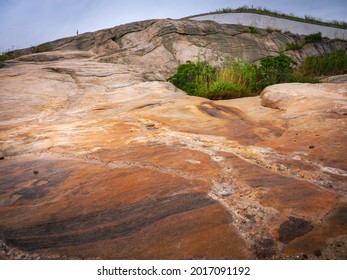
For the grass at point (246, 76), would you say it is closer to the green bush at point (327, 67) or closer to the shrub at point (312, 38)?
the green bush at point (327, 67)

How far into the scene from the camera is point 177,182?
113 centimetres

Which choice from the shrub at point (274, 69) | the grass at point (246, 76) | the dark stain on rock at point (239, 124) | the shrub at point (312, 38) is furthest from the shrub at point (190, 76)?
the shrub at point (312, 38)

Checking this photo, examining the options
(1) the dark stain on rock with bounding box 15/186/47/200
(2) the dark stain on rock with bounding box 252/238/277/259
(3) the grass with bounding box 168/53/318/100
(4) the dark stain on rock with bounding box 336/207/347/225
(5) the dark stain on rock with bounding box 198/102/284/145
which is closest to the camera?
(2) the dark stain on rock with bounding box 252/238/277/259

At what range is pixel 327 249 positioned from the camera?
752 mm

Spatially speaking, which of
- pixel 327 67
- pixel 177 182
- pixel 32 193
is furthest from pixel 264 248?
pixel 327 67

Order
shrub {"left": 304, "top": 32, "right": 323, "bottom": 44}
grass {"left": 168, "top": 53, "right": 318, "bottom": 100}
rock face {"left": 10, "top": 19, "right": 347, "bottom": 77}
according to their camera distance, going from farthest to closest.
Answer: shrub {"left": 304, "top": 32, "right": 323, "bottom": 44}
rock face {"left": 10, "top": 19, "right": 347, "bottom": 77}
grass {"left": 168, "top": 53, "right": 318, "bottom": 100}

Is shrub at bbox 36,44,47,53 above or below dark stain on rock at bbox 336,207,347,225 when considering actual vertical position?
above

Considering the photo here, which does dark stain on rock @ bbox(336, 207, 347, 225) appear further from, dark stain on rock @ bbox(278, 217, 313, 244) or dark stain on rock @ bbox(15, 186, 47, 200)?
dark stain on rock @ bbox(15, 186, 47, 200)

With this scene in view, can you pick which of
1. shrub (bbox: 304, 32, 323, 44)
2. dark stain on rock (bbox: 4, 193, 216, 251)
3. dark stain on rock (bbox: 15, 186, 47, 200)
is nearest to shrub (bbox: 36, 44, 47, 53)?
dark stain on rock (bbox: 15, 186, 47, 200)

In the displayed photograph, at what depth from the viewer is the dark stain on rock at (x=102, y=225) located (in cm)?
82

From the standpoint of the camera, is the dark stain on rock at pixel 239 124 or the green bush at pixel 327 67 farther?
the green bush at pixel 327 67

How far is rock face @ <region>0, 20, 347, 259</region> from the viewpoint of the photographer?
2.62 feet

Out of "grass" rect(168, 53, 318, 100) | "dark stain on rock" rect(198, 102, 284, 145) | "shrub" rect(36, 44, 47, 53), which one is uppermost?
"shrub" rect(36, 44, 47, 53)
